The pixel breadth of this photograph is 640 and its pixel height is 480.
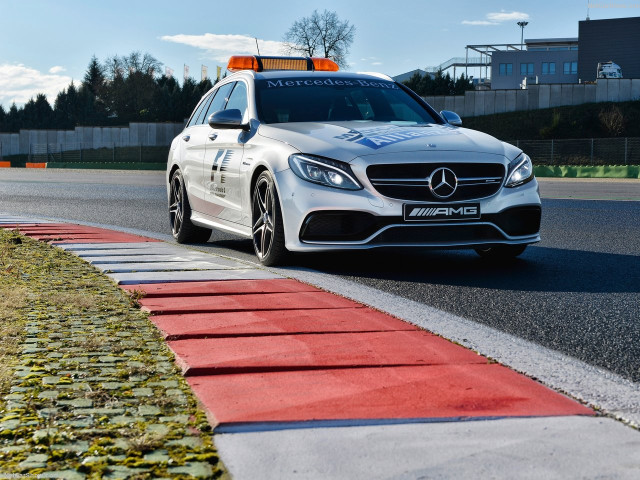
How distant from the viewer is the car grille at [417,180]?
A: 7.25 meters

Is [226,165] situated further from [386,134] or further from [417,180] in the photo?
[417,180]

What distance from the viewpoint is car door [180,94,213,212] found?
952cm

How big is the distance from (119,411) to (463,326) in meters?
2.33

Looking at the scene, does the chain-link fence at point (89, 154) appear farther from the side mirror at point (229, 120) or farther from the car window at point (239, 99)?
the side mirror at point (229, 120)

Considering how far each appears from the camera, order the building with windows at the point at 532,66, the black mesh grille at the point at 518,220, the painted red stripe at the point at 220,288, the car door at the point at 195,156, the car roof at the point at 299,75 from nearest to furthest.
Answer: the painted red stripe at the point at 220,288 → the black mesh grille at the point at 518,220 → the car roof at the point at 299,75 → the car door at the point at 195,156 → the building with windows at the point at 532,66

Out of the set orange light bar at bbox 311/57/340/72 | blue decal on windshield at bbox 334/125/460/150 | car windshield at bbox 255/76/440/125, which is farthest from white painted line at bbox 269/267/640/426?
orange light bar at bbox 311/57/340/72

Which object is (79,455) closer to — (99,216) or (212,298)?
(212,298)

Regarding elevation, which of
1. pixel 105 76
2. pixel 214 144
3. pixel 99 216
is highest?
pixel 105 76

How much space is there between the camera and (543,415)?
3271mm

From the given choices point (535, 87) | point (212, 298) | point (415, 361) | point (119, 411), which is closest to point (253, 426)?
point (119, 411)

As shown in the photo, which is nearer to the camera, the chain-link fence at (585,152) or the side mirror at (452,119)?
the side mirror at (452,119)

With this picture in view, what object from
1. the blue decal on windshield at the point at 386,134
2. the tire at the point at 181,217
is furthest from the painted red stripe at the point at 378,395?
the tire at the point at 181,217

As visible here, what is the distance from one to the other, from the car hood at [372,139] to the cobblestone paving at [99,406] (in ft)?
8.16

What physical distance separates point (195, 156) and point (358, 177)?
2.92 metres
